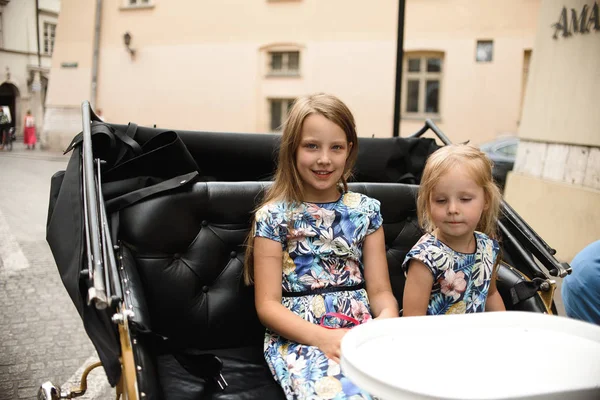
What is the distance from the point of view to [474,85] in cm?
945

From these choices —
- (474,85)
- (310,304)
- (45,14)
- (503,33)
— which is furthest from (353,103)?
(310,304)

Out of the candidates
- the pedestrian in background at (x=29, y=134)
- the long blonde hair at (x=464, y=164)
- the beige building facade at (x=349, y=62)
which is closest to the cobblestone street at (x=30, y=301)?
the pedestrian in background at (x=29, y=134)

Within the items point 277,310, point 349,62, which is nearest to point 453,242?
point 277,310

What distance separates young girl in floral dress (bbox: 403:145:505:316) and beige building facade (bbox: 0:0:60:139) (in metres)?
2.35

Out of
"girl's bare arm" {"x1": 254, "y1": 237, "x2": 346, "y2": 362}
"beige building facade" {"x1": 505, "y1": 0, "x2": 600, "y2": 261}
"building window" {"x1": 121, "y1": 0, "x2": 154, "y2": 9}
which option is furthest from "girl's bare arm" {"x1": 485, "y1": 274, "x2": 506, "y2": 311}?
"building window" {"x1": 121, "y1": 0, "x2": 154, "y2": 9}

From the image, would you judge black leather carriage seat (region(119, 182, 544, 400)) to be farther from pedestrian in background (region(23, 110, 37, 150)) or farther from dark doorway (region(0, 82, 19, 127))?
pedestrian in background (region(23, 110, 37, 150))

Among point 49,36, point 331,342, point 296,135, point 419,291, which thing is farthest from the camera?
point 49,36

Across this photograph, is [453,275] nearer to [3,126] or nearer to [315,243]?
[315,243]

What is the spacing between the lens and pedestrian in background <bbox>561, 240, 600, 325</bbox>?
2.04 m

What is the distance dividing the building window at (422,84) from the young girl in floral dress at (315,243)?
8529mm

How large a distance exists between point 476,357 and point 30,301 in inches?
124

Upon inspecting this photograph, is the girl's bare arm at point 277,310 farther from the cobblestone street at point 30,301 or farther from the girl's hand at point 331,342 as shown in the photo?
the cobblestone street at point 30,301

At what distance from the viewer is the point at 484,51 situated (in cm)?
937

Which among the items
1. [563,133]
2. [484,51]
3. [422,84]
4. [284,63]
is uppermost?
[484,51]
